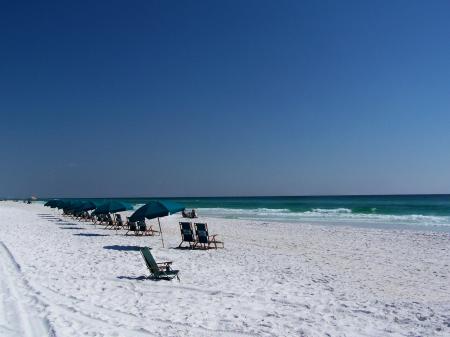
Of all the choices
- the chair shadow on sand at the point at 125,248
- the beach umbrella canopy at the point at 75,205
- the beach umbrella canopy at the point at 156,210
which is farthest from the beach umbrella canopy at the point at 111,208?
the beach umbrella canopy at the point at 75,205

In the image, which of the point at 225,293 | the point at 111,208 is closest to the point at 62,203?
the point at 111,208

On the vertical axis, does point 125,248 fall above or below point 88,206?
below

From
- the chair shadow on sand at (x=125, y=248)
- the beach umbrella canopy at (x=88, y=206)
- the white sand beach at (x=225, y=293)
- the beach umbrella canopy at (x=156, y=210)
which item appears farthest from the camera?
the beach umbrella canopy at (x=88, y=206)

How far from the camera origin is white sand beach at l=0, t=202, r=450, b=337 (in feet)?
16.8

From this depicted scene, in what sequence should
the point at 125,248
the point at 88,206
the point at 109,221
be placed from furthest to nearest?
the point at 88,206 → the point at 109,221 → the point at 125,248

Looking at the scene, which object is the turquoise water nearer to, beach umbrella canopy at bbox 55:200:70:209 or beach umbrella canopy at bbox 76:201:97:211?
beach umbrella canopy at bbox 55:200:70:209

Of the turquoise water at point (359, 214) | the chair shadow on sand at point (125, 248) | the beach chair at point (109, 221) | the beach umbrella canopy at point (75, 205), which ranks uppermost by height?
the beach umbrella canopy at point (75, 205)

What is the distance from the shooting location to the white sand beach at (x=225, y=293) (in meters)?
5.13

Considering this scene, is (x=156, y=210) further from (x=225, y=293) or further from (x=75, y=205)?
(x=75, y=205)

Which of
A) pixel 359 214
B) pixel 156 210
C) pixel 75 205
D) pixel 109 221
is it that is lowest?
pixel 359 214

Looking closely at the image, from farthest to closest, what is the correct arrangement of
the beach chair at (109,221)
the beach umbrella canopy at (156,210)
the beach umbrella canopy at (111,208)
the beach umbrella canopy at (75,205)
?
the beach umbrella canopy at (75,205) < the beach chair at (109,221) < the beach umbrella canopy at (111,208) < the beach umbrella canopy at (156,210)

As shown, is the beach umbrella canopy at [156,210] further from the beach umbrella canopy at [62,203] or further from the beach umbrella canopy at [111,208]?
the beach umbrella canopy at [62,203]

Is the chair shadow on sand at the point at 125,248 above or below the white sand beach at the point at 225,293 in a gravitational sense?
above

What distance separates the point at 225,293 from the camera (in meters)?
6.87
